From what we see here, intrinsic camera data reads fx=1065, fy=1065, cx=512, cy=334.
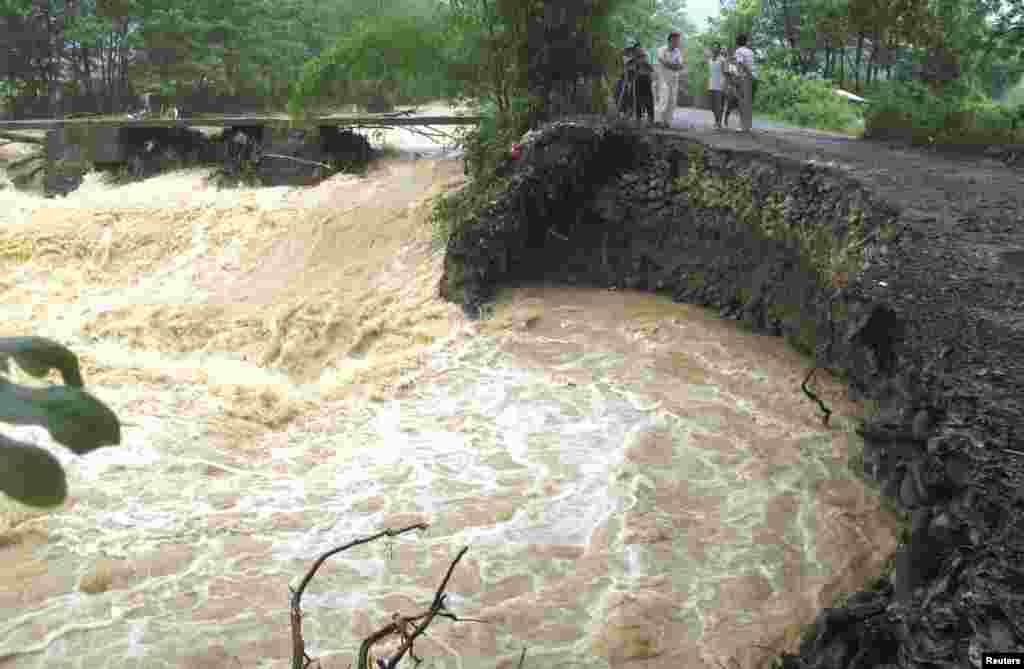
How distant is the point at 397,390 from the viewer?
962 cm

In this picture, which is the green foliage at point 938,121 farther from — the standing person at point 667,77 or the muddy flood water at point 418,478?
the muddy flood water at point 418,478

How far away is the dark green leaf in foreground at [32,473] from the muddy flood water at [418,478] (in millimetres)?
4222

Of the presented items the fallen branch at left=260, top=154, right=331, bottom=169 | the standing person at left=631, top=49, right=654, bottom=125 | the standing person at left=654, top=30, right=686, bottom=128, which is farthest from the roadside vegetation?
the fallen branch at left=260, top=154, right=331, bottom=169

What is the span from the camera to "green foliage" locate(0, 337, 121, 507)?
3.79 feet

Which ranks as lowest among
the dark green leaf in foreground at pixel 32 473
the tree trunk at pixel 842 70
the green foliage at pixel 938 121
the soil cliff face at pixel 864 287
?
the soil cliff face at pixel 864 287

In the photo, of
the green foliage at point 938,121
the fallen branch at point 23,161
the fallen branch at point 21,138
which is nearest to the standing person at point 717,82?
the green foliage at point 938,121

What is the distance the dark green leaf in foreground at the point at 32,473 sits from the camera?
1.16 metres

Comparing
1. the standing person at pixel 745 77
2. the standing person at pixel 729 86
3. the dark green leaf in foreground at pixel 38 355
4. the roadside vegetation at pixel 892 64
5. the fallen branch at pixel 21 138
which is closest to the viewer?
the dark green leaf in foreground at pixel 38 355

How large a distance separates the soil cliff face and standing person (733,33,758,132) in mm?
1611

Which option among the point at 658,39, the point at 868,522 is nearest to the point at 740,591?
the point at 868,522

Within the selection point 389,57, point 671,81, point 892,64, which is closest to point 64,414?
point 671,81

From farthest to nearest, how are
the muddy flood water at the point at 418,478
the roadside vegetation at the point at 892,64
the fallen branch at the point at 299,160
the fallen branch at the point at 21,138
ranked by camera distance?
the fallen branch at the point at 21,138, the fallen branch at the point at 299,160, the roadside vegetation at the point at 892,64, the muddy flood water at the point at 418,478

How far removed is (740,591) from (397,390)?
4.45 metres

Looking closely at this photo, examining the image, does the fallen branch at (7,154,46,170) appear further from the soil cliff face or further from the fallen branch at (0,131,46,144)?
the soil cliff face
